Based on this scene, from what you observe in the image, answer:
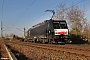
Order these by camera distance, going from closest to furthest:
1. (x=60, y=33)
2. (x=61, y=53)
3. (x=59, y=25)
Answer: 1. (x=61, y=53)
2. (x=60, y=33)
3. (x=59, y=25)

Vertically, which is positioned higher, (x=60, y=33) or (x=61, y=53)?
(x=60, y=33)

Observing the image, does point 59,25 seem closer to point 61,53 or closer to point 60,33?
point 60,33

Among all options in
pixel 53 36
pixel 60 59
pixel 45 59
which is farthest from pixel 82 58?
pixel 53 36

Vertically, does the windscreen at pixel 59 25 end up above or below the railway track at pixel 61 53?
above

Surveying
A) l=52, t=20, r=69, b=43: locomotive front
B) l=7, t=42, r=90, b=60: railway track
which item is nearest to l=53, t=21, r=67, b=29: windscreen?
l=52, t=20, r=69, b=43: locomotive front

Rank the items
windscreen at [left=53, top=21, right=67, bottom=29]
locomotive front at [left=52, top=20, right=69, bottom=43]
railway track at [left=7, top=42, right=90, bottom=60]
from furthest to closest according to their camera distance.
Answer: windscreen at [left=53, top=21, right=67, bottom=29], locomotive front at [left=52, top=20, right=69, bottom=43], railway track at [left=7, top=42, right=90, bottom=60]

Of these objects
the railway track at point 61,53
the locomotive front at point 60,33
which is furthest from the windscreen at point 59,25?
the railway track at point 61,53

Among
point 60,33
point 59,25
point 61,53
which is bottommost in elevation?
point 61,53

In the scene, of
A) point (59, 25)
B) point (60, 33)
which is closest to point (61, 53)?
point (60, 33)

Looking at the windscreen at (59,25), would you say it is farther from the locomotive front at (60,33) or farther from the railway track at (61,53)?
the railway track at (61,53)

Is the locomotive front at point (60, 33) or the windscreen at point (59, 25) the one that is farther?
the windscreen at point (59, 25)

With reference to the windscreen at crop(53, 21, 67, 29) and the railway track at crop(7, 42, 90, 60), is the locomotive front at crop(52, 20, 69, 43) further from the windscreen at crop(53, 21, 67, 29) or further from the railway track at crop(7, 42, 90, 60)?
the railway track at crop(7, 42, 90, 60)

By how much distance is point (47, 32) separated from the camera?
27.1 m

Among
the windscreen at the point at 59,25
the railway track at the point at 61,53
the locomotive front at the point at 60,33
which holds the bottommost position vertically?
the railway track at the point at 61,53
